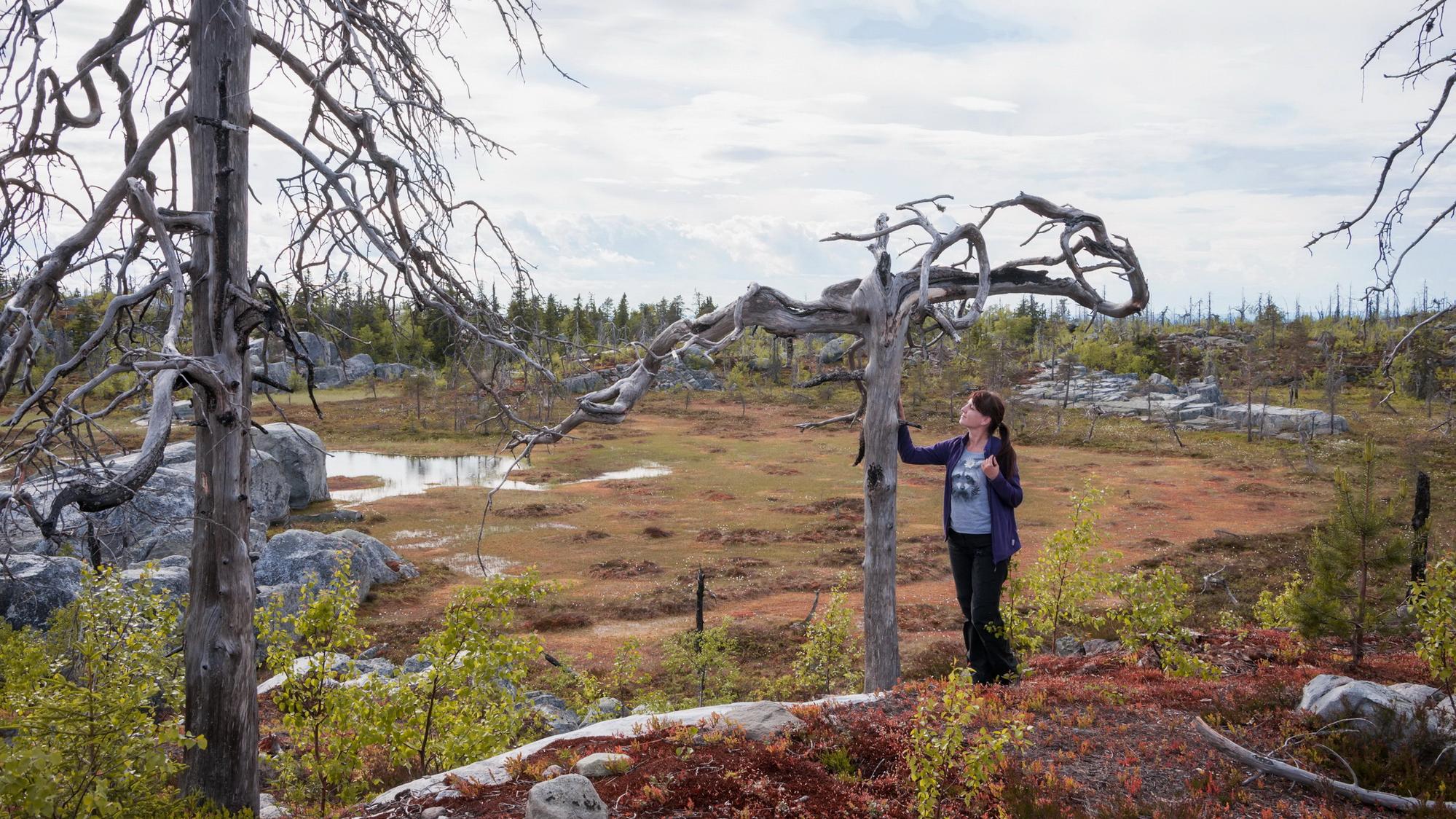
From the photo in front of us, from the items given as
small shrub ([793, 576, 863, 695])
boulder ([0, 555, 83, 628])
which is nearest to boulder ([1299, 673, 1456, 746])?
small shrub ([793, 576, 863, 695])

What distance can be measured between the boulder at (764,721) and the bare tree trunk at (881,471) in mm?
2861

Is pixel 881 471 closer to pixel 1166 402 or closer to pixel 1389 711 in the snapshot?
pixel 1389 711

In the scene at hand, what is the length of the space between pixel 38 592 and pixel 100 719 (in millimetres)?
11358

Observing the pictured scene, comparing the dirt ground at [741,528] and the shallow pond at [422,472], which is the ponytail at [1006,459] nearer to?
the dirt ground at [741,528]

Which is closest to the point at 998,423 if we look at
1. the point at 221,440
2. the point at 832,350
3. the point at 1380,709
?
the point at 1380,709

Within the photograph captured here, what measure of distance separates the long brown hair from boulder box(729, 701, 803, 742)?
2610 mm

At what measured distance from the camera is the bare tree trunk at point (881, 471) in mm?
8836

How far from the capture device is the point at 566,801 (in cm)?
434

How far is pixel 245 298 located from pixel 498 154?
6.93 feet

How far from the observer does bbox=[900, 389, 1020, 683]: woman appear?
22.7ft

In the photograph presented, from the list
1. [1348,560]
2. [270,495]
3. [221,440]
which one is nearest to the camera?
[221,440]

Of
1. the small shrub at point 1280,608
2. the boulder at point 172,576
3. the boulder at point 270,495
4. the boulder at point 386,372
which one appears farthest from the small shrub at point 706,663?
the boulder at point 386,372

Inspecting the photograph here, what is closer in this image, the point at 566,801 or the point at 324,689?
the point at 566,801

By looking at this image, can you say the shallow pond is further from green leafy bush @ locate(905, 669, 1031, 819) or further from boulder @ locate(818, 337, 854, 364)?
boulder @ locate(818, 337, 854, 364)
